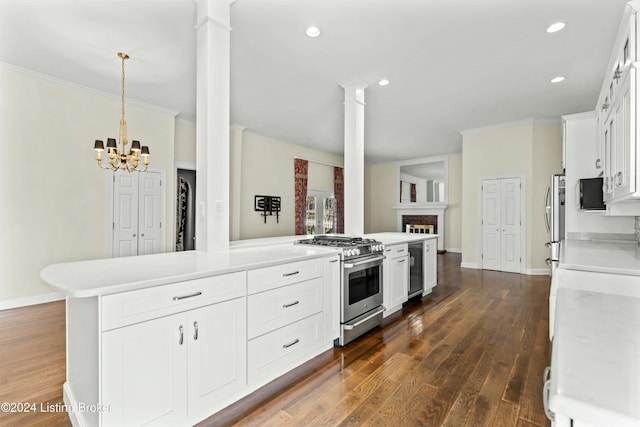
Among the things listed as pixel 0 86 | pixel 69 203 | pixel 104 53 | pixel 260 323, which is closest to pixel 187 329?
pixel 260 323

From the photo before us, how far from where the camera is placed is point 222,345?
1.78 m

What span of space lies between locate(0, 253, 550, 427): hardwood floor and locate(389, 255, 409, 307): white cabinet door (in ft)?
0.64

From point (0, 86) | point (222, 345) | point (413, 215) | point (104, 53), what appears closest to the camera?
point (222, 345)

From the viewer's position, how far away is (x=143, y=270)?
5.50ft

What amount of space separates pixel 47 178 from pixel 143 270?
3544mm

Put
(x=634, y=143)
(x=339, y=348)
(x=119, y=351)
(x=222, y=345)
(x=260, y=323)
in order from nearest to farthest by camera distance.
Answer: (x=119, y=351)
(x=634, y=143)
(x=222, y=345)
(x=260, y=323)
(x=339, y=348)

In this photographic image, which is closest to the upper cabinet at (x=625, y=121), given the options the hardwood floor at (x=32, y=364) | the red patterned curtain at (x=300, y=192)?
the hardwood floor at (x=32, y=364)

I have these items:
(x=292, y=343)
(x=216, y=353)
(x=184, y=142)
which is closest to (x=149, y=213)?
(x=184, y=142)

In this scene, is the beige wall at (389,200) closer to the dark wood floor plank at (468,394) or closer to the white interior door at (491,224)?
the white interior door at (491,224)

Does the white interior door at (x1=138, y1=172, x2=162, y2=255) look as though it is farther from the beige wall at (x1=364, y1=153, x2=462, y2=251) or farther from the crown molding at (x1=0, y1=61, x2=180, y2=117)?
the beige wall at (x1=364, y1=153, x2=462, y2=251)

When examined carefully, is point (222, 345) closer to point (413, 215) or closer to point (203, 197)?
point (203, 197)

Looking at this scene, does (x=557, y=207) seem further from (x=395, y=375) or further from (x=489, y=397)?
(x=395, y=375)

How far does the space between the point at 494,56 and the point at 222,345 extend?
12.8 ft

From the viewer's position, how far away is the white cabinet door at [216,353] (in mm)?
1642
